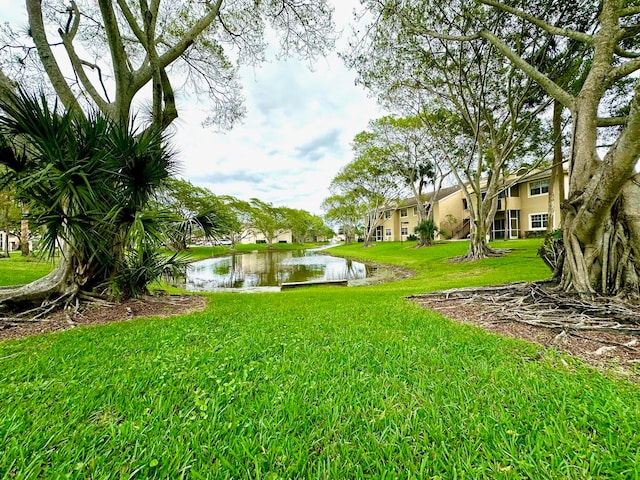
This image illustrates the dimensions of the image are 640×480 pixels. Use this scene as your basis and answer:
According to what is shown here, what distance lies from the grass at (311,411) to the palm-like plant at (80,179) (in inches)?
Answer: 73.6

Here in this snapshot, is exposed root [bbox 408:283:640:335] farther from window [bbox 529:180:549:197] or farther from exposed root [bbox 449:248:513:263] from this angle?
window [bbox 529:180:549:197]

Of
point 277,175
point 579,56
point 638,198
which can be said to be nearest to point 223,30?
point 638,198

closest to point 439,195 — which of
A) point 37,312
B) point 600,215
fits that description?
point 600,215

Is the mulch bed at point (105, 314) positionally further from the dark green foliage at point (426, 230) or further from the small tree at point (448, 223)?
the small tree at point (448, 223)

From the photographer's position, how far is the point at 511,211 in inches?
962

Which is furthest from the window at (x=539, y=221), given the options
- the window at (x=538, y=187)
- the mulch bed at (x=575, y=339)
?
the mulch bed at (x=575, y=339)

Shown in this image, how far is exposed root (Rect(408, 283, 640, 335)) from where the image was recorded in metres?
3.36

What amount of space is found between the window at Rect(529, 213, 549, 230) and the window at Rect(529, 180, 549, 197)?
6.21 feet

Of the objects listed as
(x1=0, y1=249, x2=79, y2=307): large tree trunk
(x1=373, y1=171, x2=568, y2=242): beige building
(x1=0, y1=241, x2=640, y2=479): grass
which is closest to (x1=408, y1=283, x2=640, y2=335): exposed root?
(x1=0, y1=241, x2=640, y2=479): grass

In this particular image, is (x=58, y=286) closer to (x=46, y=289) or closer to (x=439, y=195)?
(x=46, y=289)

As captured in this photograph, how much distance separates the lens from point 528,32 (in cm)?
879

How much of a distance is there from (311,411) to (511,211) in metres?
29.2

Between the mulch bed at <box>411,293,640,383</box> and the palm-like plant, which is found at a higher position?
the palm-like plant

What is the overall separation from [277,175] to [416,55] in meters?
32.1
